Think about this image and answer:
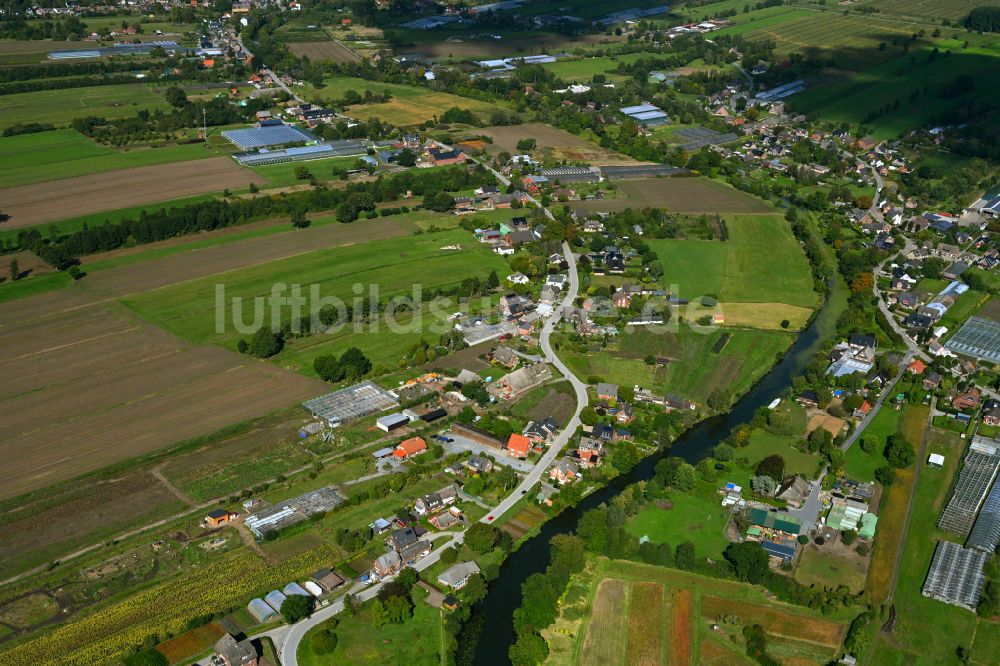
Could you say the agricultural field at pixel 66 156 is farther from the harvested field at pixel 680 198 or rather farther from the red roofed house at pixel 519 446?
the red roofed house at pixel 519 446

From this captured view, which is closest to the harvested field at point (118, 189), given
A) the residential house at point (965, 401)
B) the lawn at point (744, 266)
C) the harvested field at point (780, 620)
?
the lawn at point (744, 266)

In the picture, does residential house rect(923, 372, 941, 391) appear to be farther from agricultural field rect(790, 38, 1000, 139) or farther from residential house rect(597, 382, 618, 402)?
agricultural field rect(790, 38, 1000, 139)

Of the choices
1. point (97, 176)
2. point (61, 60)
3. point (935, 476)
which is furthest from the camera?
point (61, 60)

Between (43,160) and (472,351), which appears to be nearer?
(472,351)

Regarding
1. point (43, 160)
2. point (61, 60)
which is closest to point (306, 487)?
point (43, 160)

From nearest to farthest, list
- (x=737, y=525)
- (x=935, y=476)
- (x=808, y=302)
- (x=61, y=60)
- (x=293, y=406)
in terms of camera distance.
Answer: (x=737, y=525) < (x=935, y=476) < (x=293, y=406) < (x=808, y=302) < (x=61, y=60)

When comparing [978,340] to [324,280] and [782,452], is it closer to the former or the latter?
[782,452]

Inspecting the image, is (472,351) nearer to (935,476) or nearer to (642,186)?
(935,476)
